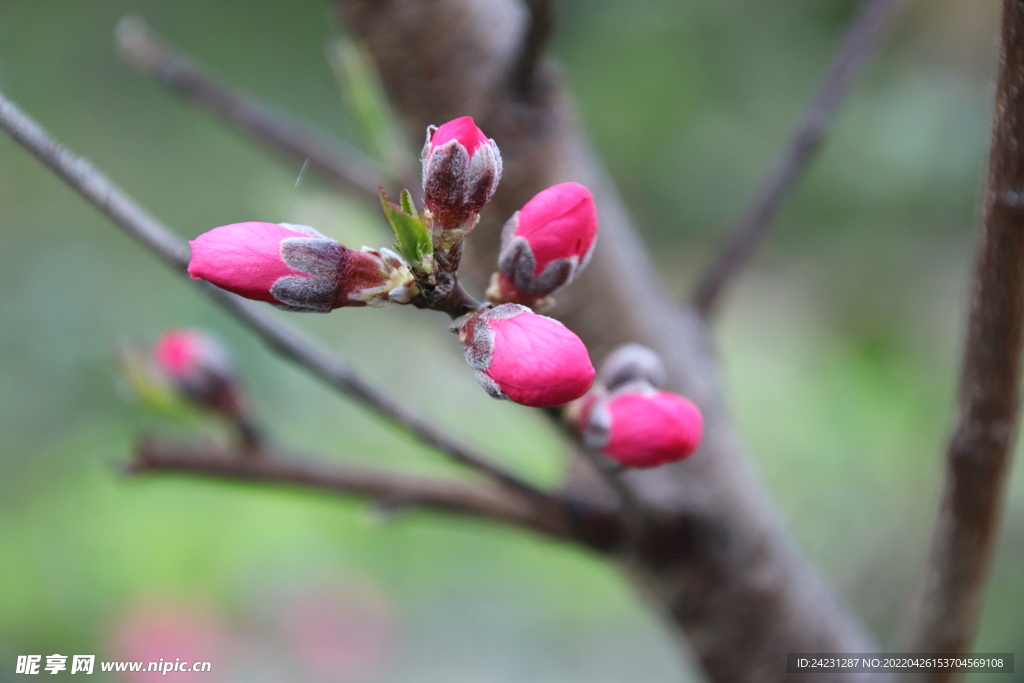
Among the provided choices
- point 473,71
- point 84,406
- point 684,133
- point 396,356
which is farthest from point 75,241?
point 473,71

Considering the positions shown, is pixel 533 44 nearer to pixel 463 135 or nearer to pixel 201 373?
pixel 463 135

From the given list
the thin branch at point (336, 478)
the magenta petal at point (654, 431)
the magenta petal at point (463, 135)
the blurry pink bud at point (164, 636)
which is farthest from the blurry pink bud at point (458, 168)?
the blurry pink bud at point (164, 636)

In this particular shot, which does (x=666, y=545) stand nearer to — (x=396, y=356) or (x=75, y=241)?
(x=396, y=356)

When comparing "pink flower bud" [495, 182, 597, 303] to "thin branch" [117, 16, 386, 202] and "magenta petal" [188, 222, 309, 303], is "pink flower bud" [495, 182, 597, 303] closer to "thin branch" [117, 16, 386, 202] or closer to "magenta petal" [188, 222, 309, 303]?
"magenta petal" [188, 222, 309, 303]

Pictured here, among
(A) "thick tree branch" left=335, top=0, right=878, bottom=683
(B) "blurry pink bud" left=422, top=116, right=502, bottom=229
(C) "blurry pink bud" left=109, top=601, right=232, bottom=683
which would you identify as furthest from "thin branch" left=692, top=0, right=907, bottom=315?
(C) "blurry pink bud" left=109, top=601, right=232, bottom=683

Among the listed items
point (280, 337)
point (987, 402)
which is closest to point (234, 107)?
point (280, 337)

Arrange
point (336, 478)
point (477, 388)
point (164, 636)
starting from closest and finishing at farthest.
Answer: point (336, 478) < point (164, 636) < point (477, 388)

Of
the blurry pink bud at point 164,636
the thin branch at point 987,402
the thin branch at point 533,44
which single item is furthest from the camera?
the blurry pink bud at point 164,636

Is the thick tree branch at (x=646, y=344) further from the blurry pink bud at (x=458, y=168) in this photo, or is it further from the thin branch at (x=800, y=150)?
the blurry pink bud at (x=458, y=168)
